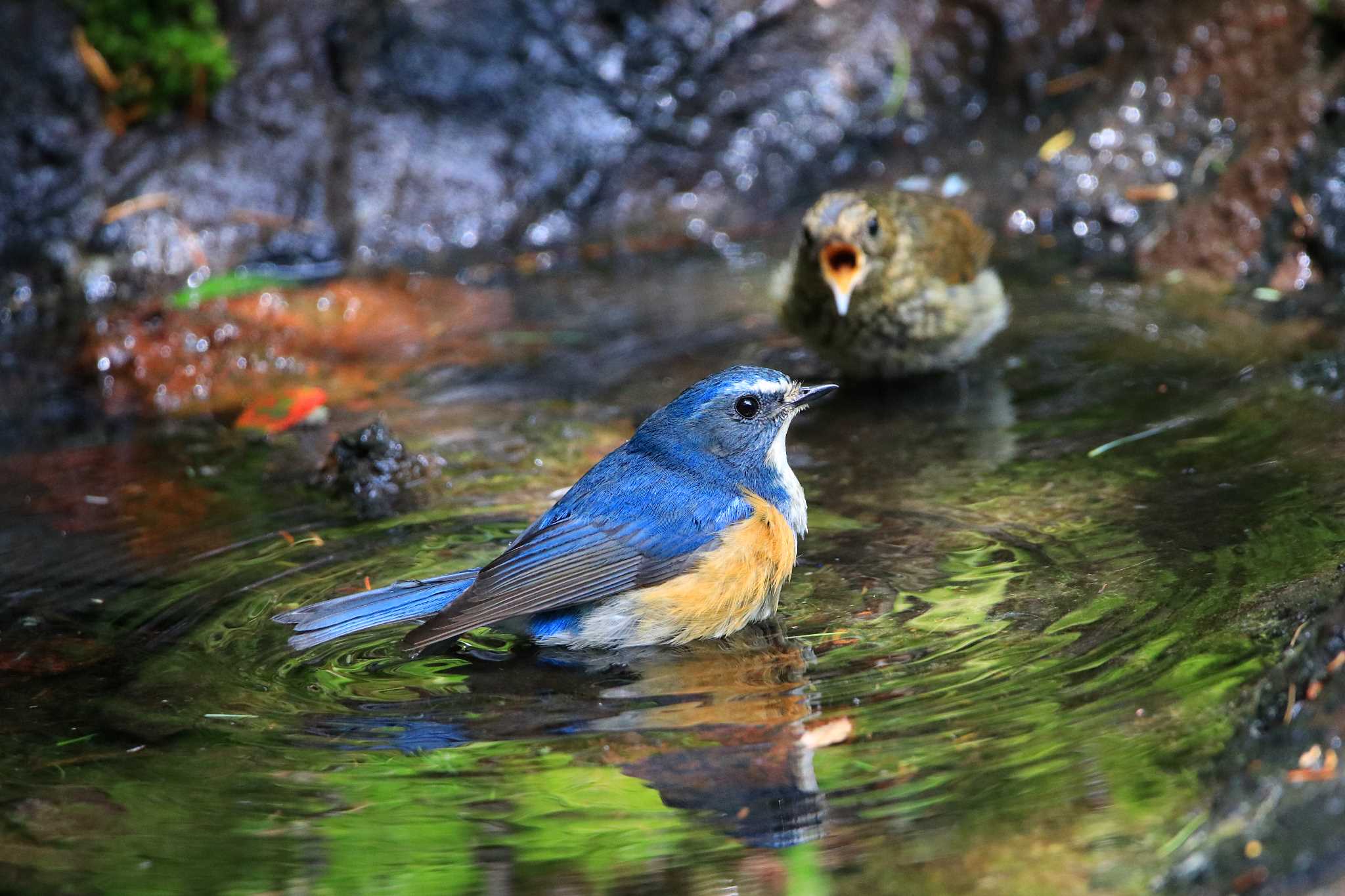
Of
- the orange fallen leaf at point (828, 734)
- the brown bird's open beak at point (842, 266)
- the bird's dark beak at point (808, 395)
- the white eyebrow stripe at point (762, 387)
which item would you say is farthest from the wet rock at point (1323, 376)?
the orange fallen leaf at point (828, 734)

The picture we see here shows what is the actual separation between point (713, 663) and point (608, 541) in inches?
20.6

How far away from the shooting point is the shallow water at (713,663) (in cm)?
316

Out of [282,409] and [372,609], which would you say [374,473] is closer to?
[372,609]

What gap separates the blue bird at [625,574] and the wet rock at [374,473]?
1.03 meters

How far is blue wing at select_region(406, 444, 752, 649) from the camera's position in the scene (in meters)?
4.31

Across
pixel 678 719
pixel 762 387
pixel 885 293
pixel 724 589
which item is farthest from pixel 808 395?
pixel 885 293

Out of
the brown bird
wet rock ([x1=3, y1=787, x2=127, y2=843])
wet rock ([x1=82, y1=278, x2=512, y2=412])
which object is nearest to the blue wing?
wet rock ([x1=3, y1=787, x2=127, y2=843])

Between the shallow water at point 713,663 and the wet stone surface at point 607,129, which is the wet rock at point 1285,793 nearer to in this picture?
the shallow water at point 713,663

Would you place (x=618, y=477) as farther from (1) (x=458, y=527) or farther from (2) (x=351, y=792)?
(2) (x=351, y=792)

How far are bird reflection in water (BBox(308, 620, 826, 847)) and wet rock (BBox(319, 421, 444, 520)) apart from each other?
129 centimetres

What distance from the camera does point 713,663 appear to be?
14.2ft

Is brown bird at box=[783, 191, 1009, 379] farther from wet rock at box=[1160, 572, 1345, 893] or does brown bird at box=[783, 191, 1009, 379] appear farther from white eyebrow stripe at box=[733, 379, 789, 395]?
wet rock at box=[1160, 572, 1345, 893]

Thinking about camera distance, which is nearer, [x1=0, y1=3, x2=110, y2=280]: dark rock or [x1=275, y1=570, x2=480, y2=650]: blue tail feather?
[x1=275, y1=570, x2=480, y2=650]: blue tail feather

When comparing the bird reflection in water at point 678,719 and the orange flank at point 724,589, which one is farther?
the orange flank at point 724,589
